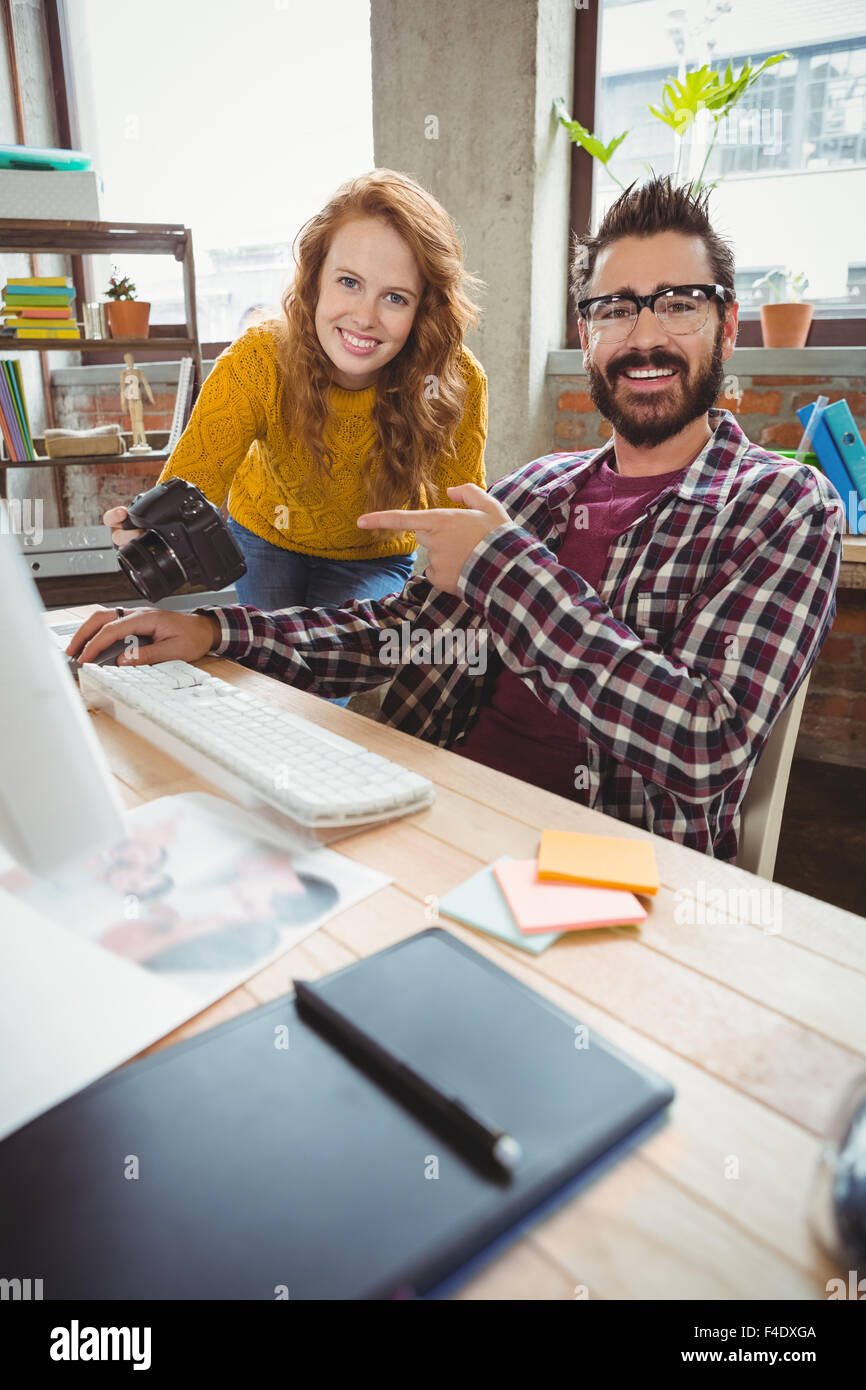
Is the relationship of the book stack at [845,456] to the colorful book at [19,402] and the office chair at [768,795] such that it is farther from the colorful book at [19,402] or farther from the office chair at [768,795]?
the colorful book at [19,402]

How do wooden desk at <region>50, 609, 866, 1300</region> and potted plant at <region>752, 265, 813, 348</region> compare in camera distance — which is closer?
Answer: wooden desk at <region>50, 609, 866, 1300</region>

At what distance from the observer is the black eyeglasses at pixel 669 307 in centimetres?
125

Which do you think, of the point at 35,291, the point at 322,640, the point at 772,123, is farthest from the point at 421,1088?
the point at 35,291

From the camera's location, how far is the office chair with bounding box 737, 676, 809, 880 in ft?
3.26

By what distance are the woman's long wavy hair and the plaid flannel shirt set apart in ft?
1.95

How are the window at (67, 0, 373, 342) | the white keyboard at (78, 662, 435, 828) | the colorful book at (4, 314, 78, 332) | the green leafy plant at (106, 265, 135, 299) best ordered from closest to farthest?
the white keyboard at (78, 662, 435, 828) → the colorful book at (4, 314, 78, 332) → the green leafy plant at (106, 265, 135, 299) → the window at (67, 0, 373, 342)

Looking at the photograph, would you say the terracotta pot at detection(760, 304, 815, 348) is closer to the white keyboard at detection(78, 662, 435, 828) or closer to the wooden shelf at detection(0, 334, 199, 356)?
the wooden shelf at detection(0, 334, 199, 356)

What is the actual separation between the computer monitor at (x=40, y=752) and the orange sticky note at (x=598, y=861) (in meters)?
0.34

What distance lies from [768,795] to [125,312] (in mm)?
2809

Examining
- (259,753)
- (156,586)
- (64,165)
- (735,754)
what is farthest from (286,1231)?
(64,165)

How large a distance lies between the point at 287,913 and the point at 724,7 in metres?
2.90

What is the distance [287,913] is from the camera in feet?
2.15

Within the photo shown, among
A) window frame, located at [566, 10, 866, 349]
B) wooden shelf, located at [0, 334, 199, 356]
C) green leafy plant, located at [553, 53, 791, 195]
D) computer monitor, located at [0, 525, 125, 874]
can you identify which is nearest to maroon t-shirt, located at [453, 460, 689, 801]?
computer monitor, located at [0, 525, 125, 874]

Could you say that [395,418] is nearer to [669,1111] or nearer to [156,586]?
[156,586]
